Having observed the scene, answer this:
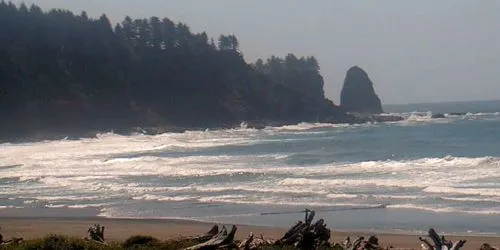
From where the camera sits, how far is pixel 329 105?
122m

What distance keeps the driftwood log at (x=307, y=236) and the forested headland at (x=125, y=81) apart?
233 ft

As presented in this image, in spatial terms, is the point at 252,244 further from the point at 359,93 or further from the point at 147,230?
the point at 359,93

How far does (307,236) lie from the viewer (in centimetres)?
1220

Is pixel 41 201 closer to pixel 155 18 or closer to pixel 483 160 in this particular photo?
pixel 483 160

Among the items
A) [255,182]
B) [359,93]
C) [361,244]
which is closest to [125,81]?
[359,93]

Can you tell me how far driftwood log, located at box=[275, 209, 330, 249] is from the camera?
1222 centimetres

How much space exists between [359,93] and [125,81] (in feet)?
224

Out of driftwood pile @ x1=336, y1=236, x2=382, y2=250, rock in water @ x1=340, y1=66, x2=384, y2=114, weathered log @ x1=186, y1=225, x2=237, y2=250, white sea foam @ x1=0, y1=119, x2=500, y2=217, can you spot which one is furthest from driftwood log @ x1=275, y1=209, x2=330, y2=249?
rock in water @ x1=340, y1=66, x2=384, y2=114

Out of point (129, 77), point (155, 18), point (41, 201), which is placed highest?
point (155, 18)

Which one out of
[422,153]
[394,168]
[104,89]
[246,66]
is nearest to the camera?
[394,168]

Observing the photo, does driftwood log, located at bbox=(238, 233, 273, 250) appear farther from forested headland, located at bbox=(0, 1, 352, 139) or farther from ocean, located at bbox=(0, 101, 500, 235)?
forested headland, located at bbox=(0, 1, 352, 139)

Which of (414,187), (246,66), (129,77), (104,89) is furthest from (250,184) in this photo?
(246,66)

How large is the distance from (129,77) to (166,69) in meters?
7.70

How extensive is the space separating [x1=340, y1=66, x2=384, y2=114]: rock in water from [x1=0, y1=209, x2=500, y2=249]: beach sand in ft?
445
